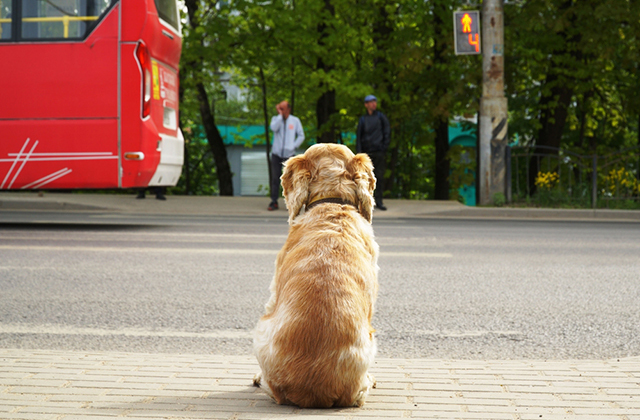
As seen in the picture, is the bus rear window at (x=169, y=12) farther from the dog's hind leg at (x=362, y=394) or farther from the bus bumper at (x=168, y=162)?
the dog's hind leg at (x=362, y=394)

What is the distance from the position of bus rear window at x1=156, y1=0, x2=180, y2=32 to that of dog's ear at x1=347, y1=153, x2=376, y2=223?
29.2 ft

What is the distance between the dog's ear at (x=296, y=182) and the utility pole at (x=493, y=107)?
13959 millimetres

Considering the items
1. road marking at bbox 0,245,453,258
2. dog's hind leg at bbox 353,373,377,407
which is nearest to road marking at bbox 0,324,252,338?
dog's hind leg at bbox 353,373,377,407

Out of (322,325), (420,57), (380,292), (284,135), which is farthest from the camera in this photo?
(420,57)

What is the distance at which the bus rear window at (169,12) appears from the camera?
1166 centimetres

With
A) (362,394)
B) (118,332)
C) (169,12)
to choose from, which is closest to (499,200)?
(169,12)

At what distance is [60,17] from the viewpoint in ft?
36.5

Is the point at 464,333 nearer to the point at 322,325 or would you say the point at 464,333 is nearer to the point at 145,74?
the point at 322,325

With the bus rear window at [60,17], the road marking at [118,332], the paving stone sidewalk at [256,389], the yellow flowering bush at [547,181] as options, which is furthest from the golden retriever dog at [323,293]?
the yellow flowering bush at [547,181]

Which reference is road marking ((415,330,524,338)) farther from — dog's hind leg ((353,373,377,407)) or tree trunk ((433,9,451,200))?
tree trunk ((433,9,451,200))

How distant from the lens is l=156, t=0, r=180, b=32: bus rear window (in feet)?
38.3

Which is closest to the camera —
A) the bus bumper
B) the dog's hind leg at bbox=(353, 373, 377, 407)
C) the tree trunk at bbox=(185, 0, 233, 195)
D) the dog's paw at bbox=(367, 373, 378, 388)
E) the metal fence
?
the dog's hind leg at bbox=(353, 373, 377, 407)

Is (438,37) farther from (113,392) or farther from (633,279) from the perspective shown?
(113,392)

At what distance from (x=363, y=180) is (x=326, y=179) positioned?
0.19m
